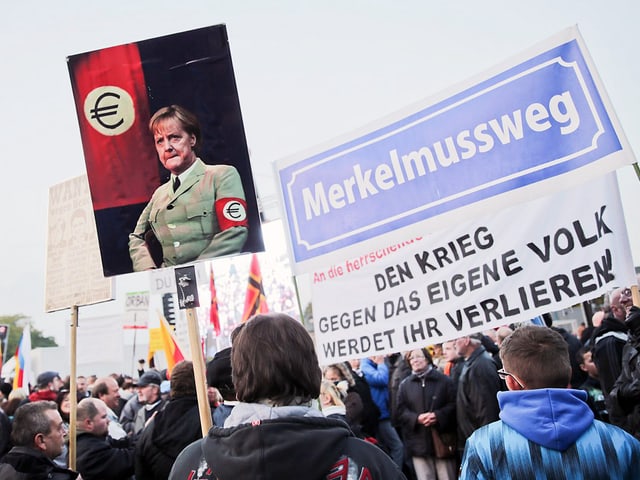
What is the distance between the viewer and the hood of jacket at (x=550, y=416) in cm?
247

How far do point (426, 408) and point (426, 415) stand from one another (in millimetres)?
141

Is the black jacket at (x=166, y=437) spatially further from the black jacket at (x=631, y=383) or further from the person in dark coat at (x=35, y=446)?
the black jacket at (x=631, y=383)

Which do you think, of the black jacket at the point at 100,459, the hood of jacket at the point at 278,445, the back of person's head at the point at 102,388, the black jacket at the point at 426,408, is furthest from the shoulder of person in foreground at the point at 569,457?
the back of person's head at the point at 102,388

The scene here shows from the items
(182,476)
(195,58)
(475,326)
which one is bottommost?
(182,476)

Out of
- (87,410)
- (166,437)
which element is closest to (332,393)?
(166,437)

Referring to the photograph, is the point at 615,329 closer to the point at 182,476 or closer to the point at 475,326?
the point at 475,326

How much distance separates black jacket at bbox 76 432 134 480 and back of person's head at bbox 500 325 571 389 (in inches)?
134

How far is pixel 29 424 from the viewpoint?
13.6 ft

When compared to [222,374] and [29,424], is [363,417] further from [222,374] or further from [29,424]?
[29,424]

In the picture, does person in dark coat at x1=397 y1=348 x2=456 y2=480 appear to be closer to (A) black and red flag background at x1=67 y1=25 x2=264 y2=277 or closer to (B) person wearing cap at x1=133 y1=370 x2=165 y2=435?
(B) person wearing cap at x1=133 y1=370 x2=165 y2=435

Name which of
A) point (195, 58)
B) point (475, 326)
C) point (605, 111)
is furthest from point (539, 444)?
point (195, 58)

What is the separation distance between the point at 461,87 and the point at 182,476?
3.53m

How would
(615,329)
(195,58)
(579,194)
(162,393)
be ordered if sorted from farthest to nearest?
(162,393)
(615,329)
(579,194)
(195,58)

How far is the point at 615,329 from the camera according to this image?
5.40m
